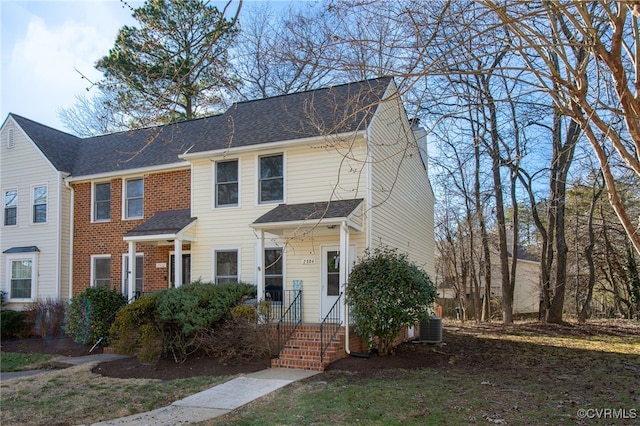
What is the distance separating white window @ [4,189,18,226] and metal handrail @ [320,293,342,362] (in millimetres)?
12733

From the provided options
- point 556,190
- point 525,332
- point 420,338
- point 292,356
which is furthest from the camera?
point 556,190

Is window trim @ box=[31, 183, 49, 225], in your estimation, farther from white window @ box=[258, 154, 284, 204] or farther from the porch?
the porch

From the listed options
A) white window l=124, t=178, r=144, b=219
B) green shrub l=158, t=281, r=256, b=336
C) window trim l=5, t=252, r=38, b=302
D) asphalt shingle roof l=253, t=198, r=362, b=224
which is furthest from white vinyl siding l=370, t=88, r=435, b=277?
window trim l=5, t=252, r=38, b=302

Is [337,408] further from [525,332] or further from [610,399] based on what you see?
[525,332]

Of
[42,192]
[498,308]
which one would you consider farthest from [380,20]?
[498,308]

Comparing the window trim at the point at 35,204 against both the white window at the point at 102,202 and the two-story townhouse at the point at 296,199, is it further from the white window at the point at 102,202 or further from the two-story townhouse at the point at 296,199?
the two-story townhouse at the point at 296,199

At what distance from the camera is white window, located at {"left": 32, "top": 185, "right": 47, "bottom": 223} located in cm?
→ 1741

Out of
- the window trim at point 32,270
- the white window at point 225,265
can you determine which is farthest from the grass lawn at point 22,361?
the white window at point 225,265

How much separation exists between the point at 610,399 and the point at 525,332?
1023 cm

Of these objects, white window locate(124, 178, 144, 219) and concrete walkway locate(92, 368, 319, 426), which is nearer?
concrete walkway locate(92, 368, 319, 426)

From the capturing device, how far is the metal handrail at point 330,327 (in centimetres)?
1039

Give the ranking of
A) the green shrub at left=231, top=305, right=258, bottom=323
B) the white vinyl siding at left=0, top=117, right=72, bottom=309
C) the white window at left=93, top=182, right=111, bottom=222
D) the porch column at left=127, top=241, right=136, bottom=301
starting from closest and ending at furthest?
the green shrub at left=231, top=305, right=258, bottom=323 < the porch column at left=127, top=241, right=136, bottom=301 < the white window at left=93, top=182, right=111, bottom=222 < the white vinyl siding at left=0, top=117, right=72, bottom=309

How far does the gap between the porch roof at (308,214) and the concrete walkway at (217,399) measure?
3.27m

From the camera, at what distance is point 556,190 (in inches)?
766
